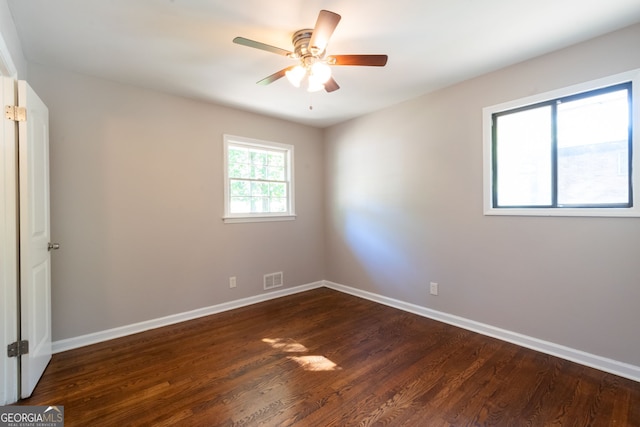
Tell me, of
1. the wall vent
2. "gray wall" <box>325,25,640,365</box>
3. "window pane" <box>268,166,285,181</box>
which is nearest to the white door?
the wall vent

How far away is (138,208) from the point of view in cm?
296

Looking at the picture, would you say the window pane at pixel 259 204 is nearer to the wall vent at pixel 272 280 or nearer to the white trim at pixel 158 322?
the wall vent at pixel 272 280

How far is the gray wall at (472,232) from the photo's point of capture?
2162 millimetres

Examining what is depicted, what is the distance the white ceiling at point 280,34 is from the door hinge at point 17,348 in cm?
214

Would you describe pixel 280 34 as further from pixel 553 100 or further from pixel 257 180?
pixel 553 100

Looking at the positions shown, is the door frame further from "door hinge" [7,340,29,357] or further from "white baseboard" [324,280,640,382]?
"white baseboard" [324,280,640,382]

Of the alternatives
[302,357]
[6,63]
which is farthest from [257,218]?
[6,63]

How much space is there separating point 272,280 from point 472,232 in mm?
2568

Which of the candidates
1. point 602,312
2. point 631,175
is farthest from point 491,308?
point 631,175

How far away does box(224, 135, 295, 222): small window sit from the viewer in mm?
3666

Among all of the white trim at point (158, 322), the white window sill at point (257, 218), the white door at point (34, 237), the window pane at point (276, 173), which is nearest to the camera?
the white door at point (34, 237)

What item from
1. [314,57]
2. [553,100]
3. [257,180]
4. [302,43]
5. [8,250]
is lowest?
[8,250]

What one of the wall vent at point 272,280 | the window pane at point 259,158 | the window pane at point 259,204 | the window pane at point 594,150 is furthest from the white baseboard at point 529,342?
the window pane at point 259,158
